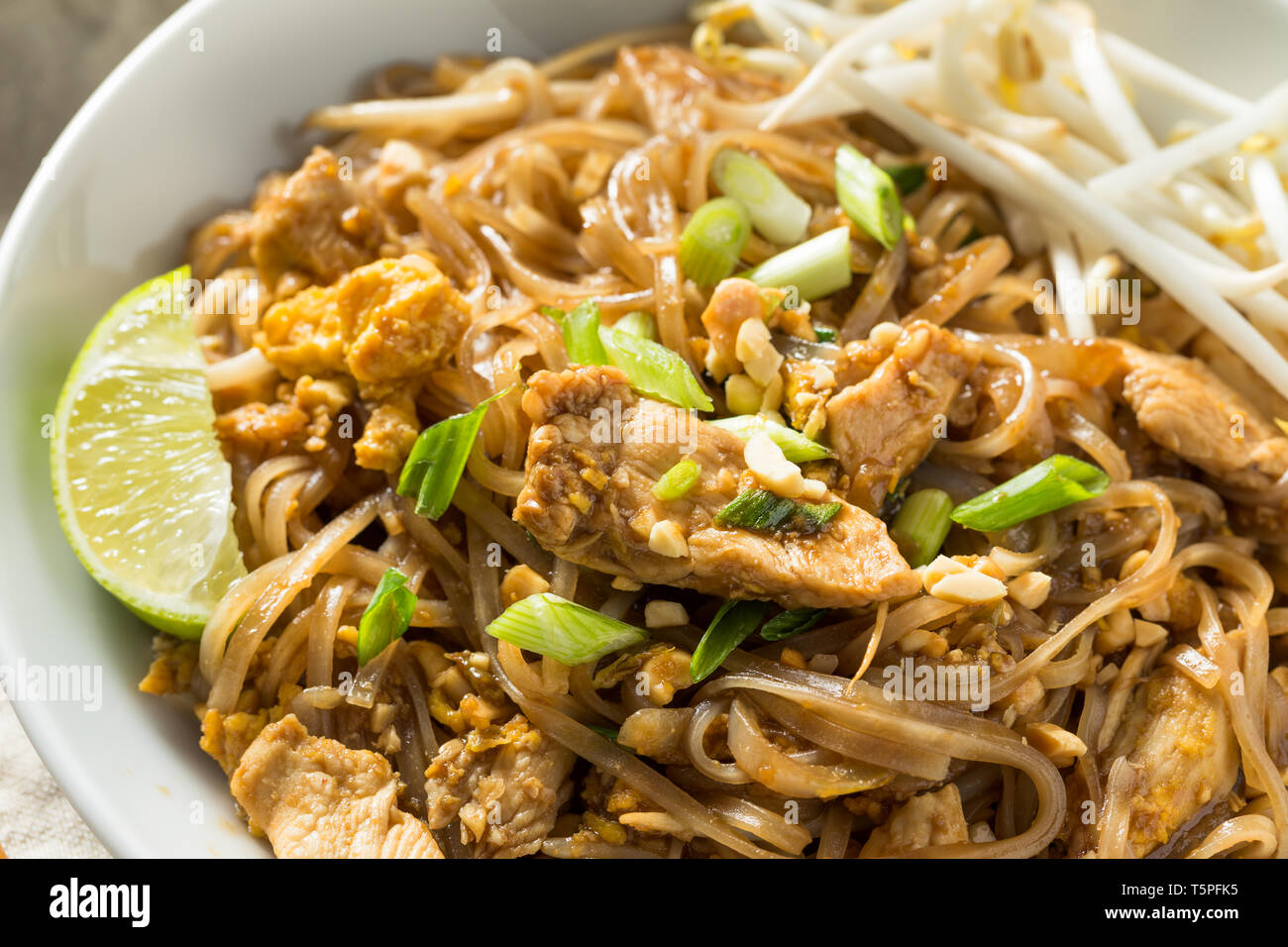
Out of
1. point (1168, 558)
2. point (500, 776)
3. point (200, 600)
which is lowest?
point (500, 776)

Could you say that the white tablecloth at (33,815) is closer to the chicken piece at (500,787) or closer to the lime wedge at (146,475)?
the lime wedge at (146,475)

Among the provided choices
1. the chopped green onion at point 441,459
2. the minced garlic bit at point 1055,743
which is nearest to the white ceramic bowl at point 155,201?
the chopped green onion at point 441,459

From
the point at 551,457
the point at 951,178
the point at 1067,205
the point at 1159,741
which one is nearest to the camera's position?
the point at 551,457

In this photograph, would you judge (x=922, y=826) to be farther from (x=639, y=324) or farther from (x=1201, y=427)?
(x=639, y=324)

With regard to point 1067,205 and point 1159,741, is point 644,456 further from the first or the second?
point 1067,205

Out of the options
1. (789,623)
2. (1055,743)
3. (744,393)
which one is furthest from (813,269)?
(1055,743)

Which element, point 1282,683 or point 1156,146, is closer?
point 1282,683

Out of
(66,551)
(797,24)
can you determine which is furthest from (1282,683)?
(66,551)
